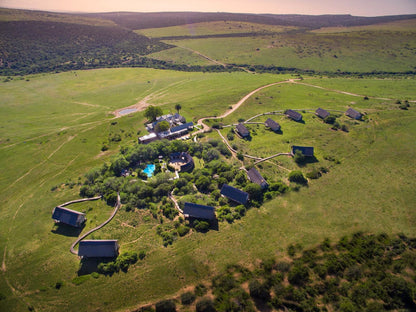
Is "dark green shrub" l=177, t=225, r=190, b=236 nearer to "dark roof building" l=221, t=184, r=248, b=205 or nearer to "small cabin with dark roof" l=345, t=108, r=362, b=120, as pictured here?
"dark roof building" l=221, t=184, r=248, b=205

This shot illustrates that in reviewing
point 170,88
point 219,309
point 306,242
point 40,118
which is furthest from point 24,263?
point 170,88

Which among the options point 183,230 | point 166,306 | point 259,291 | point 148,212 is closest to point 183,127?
point 148,212

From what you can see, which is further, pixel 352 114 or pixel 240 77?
pixel 240 77

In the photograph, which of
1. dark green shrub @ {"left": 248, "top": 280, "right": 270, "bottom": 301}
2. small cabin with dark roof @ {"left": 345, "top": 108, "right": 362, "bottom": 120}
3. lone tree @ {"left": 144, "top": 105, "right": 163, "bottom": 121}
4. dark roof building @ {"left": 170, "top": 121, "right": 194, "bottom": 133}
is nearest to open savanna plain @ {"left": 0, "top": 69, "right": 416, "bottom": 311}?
small cabin with dark roof @ {"left": 345, "top": 108, "right": 362, "bottom": 120}

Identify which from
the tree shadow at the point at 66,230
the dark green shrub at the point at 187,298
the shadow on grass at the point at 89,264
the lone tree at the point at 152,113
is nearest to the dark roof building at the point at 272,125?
the lone tree at the point at 152,113

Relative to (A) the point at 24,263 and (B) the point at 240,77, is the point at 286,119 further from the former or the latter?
(A) the point at 24,263

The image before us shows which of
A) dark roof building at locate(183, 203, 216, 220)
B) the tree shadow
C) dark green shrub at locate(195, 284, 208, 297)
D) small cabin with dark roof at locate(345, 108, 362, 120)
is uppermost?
small cabin with dark roof at locate(345, 108, 362, 120)
